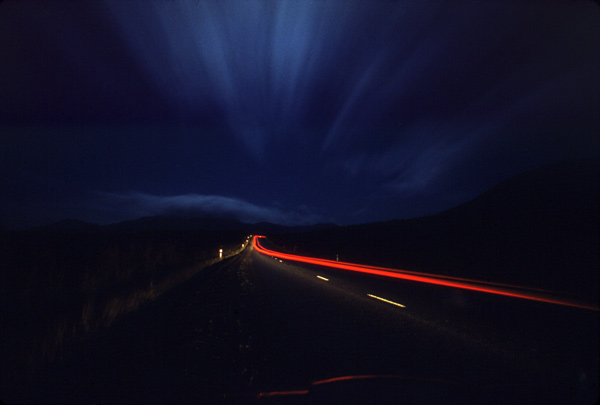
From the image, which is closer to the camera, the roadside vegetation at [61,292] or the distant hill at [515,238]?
the roadside vegetation at [61,292]

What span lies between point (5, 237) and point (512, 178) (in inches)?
4450

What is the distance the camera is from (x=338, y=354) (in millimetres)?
5703

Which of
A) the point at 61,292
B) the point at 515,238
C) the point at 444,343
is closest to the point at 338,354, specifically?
the point at 444,343

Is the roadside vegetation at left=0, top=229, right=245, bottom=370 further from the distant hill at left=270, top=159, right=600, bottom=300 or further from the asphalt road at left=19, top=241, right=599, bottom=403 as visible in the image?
the distant hill at left=270, top=159, right=600, bottom=300

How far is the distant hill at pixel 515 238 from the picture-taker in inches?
1058

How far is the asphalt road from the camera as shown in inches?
169

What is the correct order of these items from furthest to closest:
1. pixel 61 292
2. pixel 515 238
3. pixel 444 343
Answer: pixel 515 238 < pixel 61 292 < pixel 444 343

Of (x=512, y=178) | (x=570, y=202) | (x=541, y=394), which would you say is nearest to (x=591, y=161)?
(x=512, y=178)

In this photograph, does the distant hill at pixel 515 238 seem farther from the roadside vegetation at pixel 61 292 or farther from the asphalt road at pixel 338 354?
the roadside vegetation at pixel 61 292

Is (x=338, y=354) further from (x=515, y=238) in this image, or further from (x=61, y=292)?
(x=515, y=238)

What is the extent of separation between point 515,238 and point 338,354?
54057 mm

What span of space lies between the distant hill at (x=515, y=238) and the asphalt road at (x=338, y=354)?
1068 cm

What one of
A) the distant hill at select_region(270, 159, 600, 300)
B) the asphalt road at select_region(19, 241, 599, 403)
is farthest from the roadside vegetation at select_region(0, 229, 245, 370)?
the distant hill at select_region(270, 159, 600, 300)

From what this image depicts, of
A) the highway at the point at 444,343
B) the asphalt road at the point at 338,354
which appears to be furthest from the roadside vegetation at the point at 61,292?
the highway at the point at 444,343
